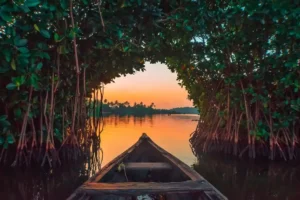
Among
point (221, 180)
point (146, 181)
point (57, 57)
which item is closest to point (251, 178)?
point (221, 180)

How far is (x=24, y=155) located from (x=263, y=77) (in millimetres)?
5543

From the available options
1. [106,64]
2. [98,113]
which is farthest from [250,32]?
[98,113]

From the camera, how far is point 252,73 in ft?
25.8

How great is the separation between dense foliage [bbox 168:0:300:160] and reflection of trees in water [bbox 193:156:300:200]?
36.8 inches

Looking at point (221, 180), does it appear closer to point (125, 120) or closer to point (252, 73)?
point (252, 73)

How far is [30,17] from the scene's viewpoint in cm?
393

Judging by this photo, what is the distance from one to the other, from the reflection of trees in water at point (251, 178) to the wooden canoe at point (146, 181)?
1.03m

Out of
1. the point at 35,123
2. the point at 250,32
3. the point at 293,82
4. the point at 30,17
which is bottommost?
the point at 35,123

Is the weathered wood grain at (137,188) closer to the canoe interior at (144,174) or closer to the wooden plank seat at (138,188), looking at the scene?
the wooden plank seat at (138,188)

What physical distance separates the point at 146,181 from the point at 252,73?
446 cm

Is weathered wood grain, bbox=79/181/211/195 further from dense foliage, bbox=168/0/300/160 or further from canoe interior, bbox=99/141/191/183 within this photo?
dense foliage, bbox=168/0/300/160

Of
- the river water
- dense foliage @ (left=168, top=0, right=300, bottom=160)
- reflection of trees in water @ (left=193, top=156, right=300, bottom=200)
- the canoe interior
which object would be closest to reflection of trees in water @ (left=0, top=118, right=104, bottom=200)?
the river water

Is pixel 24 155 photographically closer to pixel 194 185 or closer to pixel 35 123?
pixel 35 123

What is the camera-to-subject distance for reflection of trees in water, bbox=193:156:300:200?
16.3ft
